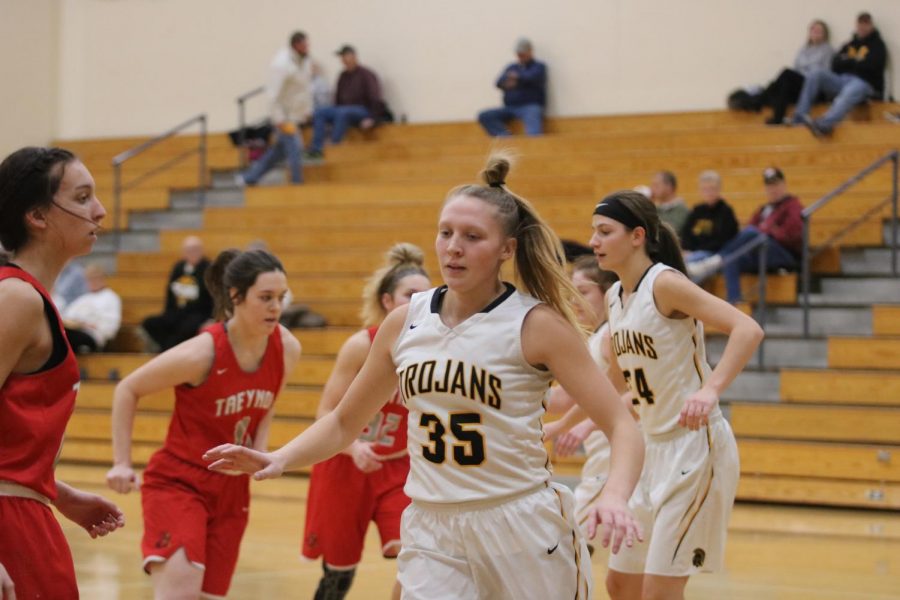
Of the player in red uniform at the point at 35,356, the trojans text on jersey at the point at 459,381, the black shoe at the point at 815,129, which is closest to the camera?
the player in red uniform at the point at 35,356

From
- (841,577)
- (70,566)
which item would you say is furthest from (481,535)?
(841,577)

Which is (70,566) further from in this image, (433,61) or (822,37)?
(433,61)

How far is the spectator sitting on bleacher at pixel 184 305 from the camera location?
12781 mm

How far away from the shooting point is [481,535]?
3451 millimetres

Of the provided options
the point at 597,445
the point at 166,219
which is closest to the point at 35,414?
the point at 597,445

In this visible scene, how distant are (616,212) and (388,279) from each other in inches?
48.5

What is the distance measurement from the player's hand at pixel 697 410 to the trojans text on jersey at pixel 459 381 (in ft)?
4.42

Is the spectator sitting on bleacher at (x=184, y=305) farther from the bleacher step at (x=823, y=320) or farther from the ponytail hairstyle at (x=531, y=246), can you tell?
the ponytail hairstyle at (x=531, y=246)

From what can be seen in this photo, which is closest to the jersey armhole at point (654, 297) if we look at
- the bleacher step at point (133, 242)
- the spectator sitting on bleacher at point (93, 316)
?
the spectator sitting on bleacher at point (93, 316)

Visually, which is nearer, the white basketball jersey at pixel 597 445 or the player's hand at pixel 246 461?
the player's hand at pixel 246 461

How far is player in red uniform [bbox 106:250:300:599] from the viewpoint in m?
4.94

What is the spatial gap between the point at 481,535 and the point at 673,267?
2.06 meters

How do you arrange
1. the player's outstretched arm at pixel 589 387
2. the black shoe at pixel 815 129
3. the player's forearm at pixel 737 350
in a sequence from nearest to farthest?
the player's outstretched arm at pixel 589 387, the player's forearm at pixel 737 350, the black shoe at pixel 815 129

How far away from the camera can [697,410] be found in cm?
→ 457
